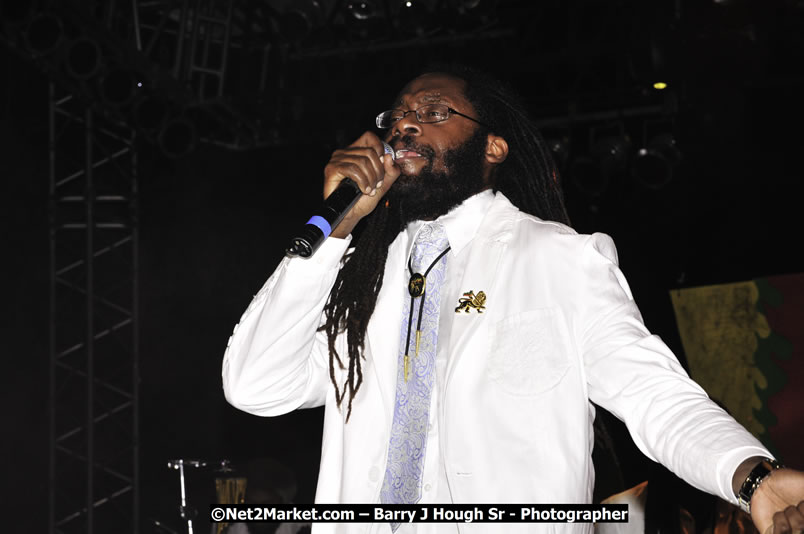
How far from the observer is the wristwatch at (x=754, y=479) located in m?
1.20

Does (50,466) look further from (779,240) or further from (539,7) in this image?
Result: (779,240)

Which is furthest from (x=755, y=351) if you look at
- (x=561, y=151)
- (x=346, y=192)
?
(x=346, y=192)

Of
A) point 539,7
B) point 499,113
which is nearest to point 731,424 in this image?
point 499,113

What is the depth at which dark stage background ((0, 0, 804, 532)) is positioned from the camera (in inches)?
219

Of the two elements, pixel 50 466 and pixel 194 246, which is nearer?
pixel 50 466

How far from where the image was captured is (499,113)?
2.29 meters

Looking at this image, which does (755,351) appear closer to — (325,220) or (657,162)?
(657,162)

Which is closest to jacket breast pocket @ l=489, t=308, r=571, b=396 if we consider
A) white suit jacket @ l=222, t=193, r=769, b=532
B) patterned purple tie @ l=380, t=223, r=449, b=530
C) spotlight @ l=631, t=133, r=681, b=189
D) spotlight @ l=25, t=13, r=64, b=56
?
white suit jacket @ l=222, t=193, r=769, b=532

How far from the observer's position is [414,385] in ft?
5.71

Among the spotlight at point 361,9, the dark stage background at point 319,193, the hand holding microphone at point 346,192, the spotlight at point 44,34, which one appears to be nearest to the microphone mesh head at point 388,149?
the hand holding microphone at point 346,192

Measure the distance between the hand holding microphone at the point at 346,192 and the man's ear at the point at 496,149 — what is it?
1.31 feet

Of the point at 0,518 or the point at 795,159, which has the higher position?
the point at 795,159

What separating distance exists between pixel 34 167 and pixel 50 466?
2.16 metres

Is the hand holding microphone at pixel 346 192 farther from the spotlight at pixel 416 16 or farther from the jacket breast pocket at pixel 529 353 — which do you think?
the spotlight at pixel 416 16
